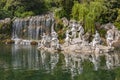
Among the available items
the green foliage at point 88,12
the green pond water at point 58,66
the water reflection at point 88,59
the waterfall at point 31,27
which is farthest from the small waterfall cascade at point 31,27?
the water reflection at point 88,59

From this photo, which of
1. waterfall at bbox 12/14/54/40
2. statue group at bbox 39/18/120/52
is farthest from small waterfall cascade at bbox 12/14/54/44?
statue group at bbox 39/18/120/52

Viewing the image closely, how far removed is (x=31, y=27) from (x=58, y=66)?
36.4m

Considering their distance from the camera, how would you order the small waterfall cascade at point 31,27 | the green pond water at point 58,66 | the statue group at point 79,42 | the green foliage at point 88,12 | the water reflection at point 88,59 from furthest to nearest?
the small waterfall cascade at point 31,27 < the green foliage at point 88,12 < the statue group at point 79,42 < the water reflection at point 88,59 < the green pond water at point 58,66

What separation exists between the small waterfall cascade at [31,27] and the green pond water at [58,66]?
2061 cm

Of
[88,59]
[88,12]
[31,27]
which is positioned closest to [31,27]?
Answer: [31,27]

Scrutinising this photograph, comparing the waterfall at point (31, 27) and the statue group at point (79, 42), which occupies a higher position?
the waterfall at point (31, 27)

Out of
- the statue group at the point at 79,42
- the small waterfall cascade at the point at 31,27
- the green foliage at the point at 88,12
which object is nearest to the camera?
the statue group at the point at 79,42

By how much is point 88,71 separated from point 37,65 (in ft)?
24.1

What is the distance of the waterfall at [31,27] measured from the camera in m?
78.6

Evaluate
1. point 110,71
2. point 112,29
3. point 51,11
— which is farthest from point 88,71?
point 51,11

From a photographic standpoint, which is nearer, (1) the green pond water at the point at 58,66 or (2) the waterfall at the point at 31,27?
(1) the green pond water at the point at 58,66

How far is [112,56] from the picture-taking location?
5141 centimetres

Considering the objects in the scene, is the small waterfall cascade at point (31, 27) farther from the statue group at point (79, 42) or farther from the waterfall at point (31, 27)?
the statue group at point (79, 42)

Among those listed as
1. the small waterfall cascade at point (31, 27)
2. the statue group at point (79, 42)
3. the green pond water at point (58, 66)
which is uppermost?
the small waterfall cascade at point (31, 27)
